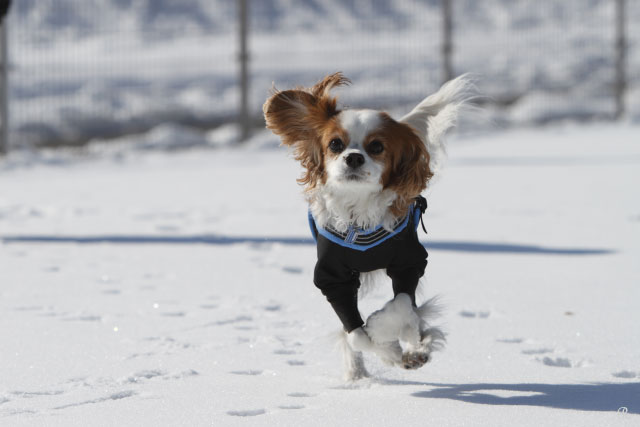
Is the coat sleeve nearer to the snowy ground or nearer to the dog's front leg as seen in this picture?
the dog's front leg

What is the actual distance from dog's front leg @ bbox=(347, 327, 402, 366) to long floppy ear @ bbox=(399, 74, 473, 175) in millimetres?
742

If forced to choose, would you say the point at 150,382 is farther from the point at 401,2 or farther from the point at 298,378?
the point at 401,2

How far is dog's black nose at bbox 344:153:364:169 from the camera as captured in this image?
10.1 ft

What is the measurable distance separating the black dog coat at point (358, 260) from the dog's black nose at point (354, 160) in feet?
0.79

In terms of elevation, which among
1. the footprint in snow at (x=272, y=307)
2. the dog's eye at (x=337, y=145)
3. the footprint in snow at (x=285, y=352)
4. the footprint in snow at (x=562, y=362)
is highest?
the dog's eye at (x=337, y=145)

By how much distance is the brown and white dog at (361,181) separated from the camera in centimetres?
315

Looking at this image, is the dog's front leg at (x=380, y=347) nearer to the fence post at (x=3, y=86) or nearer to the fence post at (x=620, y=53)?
the fence post at (x=3, y=86)

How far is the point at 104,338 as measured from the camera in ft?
12.5

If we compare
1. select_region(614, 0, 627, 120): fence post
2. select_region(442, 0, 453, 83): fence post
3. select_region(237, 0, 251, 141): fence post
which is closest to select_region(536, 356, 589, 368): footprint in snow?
select_region(237, 0, 251, 141): fence post

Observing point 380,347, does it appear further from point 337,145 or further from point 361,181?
point 337,145

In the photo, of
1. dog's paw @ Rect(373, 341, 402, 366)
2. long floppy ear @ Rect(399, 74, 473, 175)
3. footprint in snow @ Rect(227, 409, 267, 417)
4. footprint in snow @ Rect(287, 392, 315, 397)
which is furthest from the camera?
long floppy ear @ Rect(399, 74, 473, 175)

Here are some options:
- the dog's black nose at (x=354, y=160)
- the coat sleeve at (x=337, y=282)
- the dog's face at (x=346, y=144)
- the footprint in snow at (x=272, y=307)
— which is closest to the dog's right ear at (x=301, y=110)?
the dog's face at (x=346, y=144)

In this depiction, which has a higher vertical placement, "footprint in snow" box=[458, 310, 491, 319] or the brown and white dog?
the brown and white dog

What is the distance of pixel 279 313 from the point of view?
4270 mm
